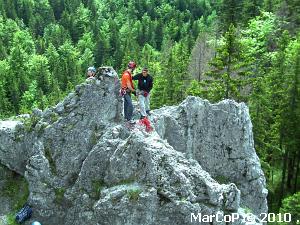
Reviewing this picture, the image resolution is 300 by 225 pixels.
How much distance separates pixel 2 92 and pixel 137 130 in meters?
107

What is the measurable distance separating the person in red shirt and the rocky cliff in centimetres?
56

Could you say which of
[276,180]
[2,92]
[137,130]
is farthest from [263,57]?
[2,92]

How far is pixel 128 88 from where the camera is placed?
24859 mm

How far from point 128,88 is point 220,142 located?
26.9 ft

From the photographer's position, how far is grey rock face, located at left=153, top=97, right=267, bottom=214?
29672 millimetres

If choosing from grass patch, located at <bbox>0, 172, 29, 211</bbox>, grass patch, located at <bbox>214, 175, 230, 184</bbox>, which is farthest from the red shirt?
grass patch, located at <bbox>214, 175, 230, 184</bbox>

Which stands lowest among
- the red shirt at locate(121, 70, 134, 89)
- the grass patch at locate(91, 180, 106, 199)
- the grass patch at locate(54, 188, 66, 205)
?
the grass patch at locate(54, 188, 66, 205)

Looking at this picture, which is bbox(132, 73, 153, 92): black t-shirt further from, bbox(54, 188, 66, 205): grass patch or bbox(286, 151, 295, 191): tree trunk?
bbox(286, 151, 295, 191): tree trunk

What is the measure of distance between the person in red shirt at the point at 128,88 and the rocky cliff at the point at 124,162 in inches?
22.0

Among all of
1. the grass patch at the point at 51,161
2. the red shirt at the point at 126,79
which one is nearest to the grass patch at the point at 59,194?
the grass patch at the point at 51,161

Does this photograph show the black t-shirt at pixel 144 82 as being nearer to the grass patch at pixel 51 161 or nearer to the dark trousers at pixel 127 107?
the dark trousers at pixel 127 107

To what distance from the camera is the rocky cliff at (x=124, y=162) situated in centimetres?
2208

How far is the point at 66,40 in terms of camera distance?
615ft

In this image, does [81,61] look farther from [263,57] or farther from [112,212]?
[112,212]
